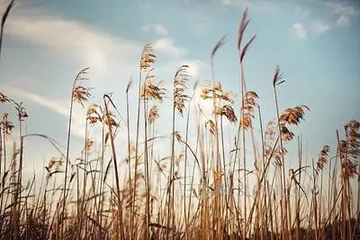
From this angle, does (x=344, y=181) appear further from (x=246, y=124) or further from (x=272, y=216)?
(x=246, y=124)

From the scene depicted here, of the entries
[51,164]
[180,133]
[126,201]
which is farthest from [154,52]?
[51,164]

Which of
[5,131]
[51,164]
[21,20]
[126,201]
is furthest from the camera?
[51,164]

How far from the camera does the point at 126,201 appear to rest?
5.66 feet

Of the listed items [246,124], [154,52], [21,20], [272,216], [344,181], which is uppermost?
[21,20]

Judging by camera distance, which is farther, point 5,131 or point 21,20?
point 21,20

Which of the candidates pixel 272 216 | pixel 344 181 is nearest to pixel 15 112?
pixel 272 216

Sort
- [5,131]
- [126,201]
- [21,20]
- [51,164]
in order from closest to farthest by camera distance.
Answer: [126,201] → [5,131] → [21,20] → [51,164]

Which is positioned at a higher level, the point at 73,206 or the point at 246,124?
the point at 246,124

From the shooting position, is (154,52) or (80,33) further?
(80,33)

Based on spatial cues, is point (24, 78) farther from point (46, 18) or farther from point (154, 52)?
point (154, 52)

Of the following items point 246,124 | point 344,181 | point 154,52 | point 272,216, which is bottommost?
point 272,216

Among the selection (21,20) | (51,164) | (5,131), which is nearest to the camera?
(5,131)

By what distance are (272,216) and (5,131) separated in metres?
1.18

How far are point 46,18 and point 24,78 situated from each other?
0.31 m
